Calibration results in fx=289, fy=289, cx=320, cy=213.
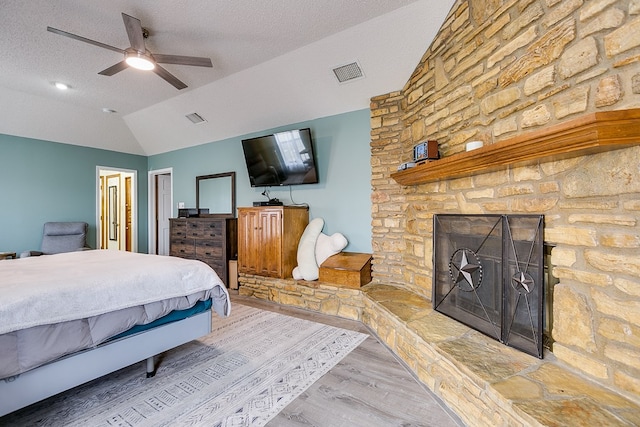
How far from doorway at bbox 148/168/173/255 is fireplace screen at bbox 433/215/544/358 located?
217 inches

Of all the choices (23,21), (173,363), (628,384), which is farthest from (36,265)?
(628,384)

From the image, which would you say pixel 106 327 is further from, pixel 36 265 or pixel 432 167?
pixel 432 167

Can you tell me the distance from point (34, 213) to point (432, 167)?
5.98 metres

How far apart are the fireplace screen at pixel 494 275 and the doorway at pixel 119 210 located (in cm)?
605

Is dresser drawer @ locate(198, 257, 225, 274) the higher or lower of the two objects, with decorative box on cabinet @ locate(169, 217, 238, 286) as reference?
lower

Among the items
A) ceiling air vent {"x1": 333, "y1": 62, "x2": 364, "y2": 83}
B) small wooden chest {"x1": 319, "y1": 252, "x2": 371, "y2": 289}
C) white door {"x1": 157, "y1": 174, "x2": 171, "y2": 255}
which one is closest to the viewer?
ceiling air vent {"x1": 333, "y1": 62, "x2": 364, "y2": 83}

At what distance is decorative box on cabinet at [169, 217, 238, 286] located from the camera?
4.40 m

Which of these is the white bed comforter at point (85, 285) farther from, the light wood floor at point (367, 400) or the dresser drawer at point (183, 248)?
the dresser drawer at point (183, 248)

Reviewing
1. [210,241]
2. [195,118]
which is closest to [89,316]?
[210,241]

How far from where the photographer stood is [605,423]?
110 centimetres

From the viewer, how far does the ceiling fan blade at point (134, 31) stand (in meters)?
2.15

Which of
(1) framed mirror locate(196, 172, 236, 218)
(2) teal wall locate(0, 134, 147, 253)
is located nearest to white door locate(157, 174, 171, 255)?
(2) teal wall locate(0, 134, 147, 253)

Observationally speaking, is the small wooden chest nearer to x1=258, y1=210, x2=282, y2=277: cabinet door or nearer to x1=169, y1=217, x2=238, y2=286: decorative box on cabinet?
x1=258, y1=210, x2=282, y2=277: cabinet door

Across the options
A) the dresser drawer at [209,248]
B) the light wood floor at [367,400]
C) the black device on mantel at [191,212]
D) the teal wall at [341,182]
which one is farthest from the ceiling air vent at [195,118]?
the light wood floor at [367,400]
